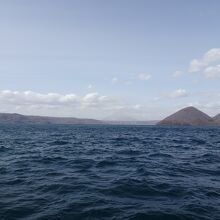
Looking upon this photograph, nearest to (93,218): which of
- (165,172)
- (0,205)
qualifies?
(0,205)

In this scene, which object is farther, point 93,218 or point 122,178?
point 122,178

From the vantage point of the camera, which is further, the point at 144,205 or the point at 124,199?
the point at 124,199

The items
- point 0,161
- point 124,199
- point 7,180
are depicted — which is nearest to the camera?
point 124,199

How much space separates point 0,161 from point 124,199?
1605 cm

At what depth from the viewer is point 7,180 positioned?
59.8ft

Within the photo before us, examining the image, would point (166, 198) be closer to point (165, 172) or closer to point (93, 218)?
point (93, 218)

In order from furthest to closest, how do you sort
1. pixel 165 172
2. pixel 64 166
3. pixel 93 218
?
pixel 64 166 → pixel 165 172 → pixel 93 218

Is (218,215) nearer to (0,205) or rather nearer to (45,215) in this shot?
(45,215)

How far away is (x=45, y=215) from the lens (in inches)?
461

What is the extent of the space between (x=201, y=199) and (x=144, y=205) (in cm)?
→ 328

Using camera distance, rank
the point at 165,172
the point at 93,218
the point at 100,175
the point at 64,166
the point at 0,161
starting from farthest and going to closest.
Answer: the point at 0,161 → the point at 64,166 → the point at 165,172 → the point at 100,175 → the point at 93,218

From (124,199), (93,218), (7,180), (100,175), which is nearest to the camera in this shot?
(93,218)

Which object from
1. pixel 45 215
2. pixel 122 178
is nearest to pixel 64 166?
pixel 122 178

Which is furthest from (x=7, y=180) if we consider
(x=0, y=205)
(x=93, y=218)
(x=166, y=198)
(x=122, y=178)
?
(x=166, y=198)
